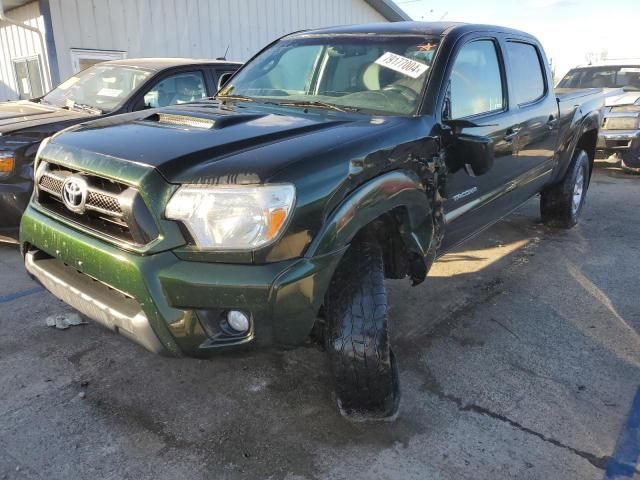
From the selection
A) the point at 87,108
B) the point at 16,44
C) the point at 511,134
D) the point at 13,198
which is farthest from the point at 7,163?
the point at 16,44

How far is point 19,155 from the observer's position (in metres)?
4.09

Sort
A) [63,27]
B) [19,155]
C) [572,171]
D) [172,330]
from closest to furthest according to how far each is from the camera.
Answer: [172,330] → [19,155] → [572,171] → [63,27]

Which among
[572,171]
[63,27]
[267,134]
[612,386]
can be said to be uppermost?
[63,27]

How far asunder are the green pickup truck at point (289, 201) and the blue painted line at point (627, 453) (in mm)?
929

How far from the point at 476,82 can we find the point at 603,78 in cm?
808

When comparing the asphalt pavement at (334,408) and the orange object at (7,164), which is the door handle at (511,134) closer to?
the asphalt pavement at (334,408)

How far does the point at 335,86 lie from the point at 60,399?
224cm

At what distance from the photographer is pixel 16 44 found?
31.0 ft

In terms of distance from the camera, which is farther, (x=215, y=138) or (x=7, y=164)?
(x=7, y=164)

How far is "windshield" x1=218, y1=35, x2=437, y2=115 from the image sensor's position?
2904 millimetres

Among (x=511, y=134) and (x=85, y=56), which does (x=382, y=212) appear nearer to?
(x=511, y=134)

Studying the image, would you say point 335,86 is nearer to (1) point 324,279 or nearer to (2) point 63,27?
(1) point 324,279

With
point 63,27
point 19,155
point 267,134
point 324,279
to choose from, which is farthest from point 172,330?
point 63,27

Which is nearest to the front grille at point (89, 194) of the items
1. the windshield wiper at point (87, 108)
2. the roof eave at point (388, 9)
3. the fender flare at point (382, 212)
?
the fender flare at point (382, 212)
